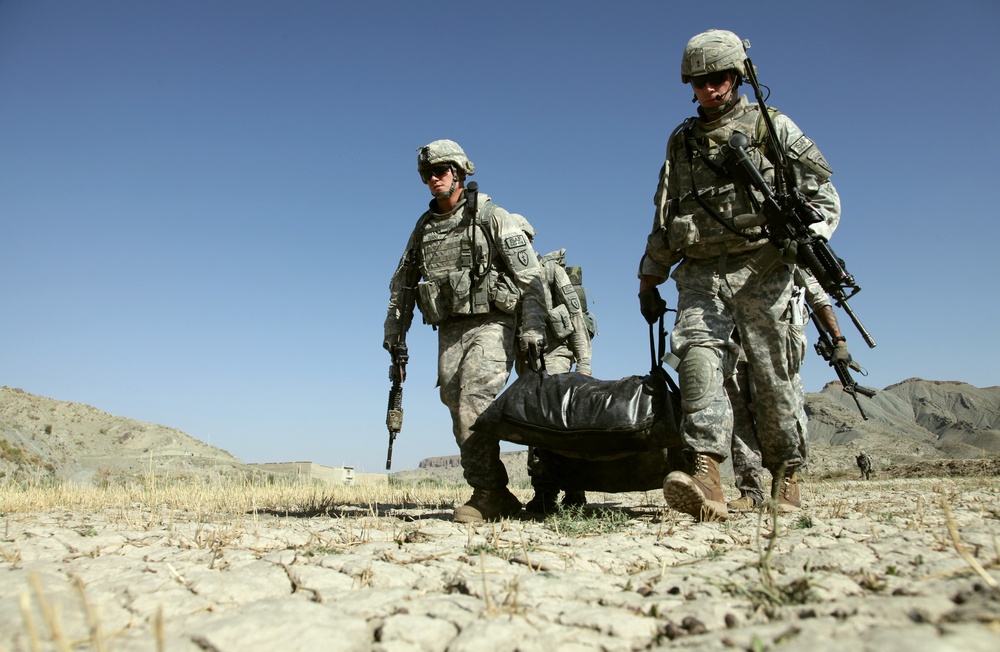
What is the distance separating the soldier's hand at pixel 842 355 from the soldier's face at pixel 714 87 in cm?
701

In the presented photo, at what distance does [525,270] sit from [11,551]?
3408 mm

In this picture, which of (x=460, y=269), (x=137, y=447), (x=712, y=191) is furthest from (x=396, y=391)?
(x=137, y=447)

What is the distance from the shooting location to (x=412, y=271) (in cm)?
587

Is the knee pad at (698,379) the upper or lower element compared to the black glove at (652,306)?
lower

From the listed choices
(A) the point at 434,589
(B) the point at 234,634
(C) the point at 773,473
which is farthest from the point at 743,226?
(B) the point at 234,634

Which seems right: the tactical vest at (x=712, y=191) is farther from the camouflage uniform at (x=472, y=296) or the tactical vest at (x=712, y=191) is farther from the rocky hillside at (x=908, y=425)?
Answer: the rocky hillside at (x=908, y=425)

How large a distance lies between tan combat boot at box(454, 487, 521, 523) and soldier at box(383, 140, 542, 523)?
483mm

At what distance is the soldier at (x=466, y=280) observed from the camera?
509cm

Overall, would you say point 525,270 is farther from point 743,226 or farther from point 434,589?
point 434,589

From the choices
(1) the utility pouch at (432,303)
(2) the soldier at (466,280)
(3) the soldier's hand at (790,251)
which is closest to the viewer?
(3) the soldier's hand at (790,251)

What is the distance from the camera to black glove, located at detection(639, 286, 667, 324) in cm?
457

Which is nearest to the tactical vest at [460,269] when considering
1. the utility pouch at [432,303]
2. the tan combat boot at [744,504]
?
the utility pouch at [432,303]

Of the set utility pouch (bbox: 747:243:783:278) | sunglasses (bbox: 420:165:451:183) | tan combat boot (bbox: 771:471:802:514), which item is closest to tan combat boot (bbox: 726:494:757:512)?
tan combat boot (bbox: 771:471:802:514)

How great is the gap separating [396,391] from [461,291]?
45.0 inches
